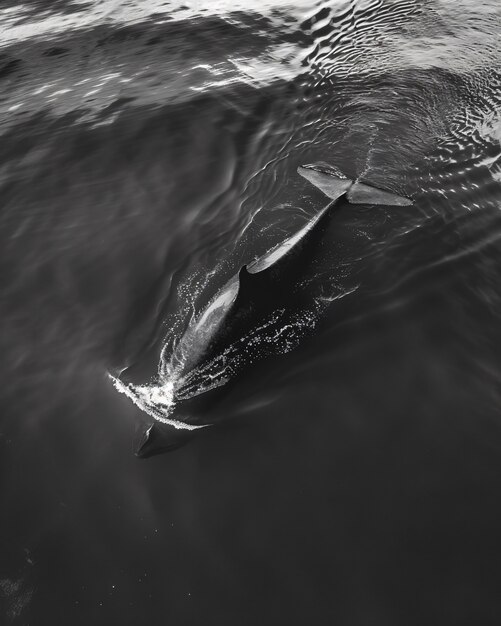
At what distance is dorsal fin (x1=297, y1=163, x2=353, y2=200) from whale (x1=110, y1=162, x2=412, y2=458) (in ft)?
7.16

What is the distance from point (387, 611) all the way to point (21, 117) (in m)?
16.0

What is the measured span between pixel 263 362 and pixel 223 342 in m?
0.72

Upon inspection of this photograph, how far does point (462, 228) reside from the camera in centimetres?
945

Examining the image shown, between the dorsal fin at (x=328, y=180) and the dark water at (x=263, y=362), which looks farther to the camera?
the dorsal fin at (x=328, y=180)

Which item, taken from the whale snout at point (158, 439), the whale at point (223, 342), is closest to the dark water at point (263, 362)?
the whale snout at point (158, 439)

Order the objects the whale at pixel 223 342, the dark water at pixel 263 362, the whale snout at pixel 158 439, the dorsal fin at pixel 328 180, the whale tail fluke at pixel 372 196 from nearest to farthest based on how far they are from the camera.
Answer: the dark water at pixel 263 362, the whale snout at pixel 158 439, the whale at pixel 223 342, the whale tail fluke at pixel 372 196, the dorsal fin at pixel 328 180

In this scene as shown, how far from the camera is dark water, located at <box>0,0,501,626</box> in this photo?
17.8 ft

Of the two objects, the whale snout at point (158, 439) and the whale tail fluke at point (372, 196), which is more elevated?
the whale tail fluke at point (372, 196)

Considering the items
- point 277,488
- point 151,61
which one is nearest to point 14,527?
point 277,488

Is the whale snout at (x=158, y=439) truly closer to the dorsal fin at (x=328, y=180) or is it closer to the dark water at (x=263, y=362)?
the dark water at (x=263, y=362)

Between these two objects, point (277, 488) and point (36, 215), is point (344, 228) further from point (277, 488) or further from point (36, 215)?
point (36, 215)

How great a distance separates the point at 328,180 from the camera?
10.5 m

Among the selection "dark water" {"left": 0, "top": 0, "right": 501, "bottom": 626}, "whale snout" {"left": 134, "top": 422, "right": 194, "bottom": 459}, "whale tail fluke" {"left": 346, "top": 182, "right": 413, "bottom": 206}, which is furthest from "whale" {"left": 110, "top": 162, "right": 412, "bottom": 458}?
"whale tail fluke" {"left": 346, "top": 182, "right": 413, "bottom": 206}

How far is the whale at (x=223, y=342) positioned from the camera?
6781 mm
